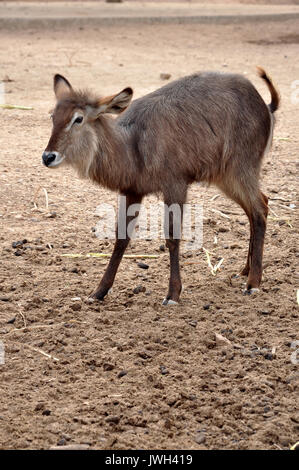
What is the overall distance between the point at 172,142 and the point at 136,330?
1.07m

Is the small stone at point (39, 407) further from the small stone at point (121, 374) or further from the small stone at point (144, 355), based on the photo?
the small stone at point (144, 355)

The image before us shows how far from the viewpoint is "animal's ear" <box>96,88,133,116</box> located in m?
3.96

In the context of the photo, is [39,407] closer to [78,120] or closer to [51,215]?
[78,120]

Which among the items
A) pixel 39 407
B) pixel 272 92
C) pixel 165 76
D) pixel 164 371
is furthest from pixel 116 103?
pixel 165 76

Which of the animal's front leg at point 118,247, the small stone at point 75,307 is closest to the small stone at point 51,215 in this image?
the animal's front leg at point 118,247

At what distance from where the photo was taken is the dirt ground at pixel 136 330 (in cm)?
319

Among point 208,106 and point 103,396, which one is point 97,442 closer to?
point 103,396

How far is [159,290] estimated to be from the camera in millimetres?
4523

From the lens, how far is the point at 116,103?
403 cm

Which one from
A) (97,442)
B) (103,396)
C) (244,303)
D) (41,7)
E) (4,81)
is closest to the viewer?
(97,442)

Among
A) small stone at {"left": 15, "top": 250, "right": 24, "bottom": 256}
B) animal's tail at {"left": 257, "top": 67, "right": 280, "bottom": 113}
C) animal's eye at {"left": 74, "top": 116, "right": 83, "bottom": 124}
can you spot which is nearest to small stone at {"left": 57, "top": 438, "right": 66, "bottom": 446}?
animal's eye at {"left": 74, "top": 116, "right": 83, "bottom": 124}

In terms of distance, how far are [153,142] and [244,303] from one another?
108 centimetres

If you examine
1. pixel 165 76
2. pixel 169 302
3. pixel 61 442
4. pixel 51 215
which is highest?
pixel 165 76

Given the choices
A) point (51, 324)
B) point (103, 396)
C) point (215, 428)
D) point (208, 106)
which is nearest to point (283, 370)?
point (215, 428)
